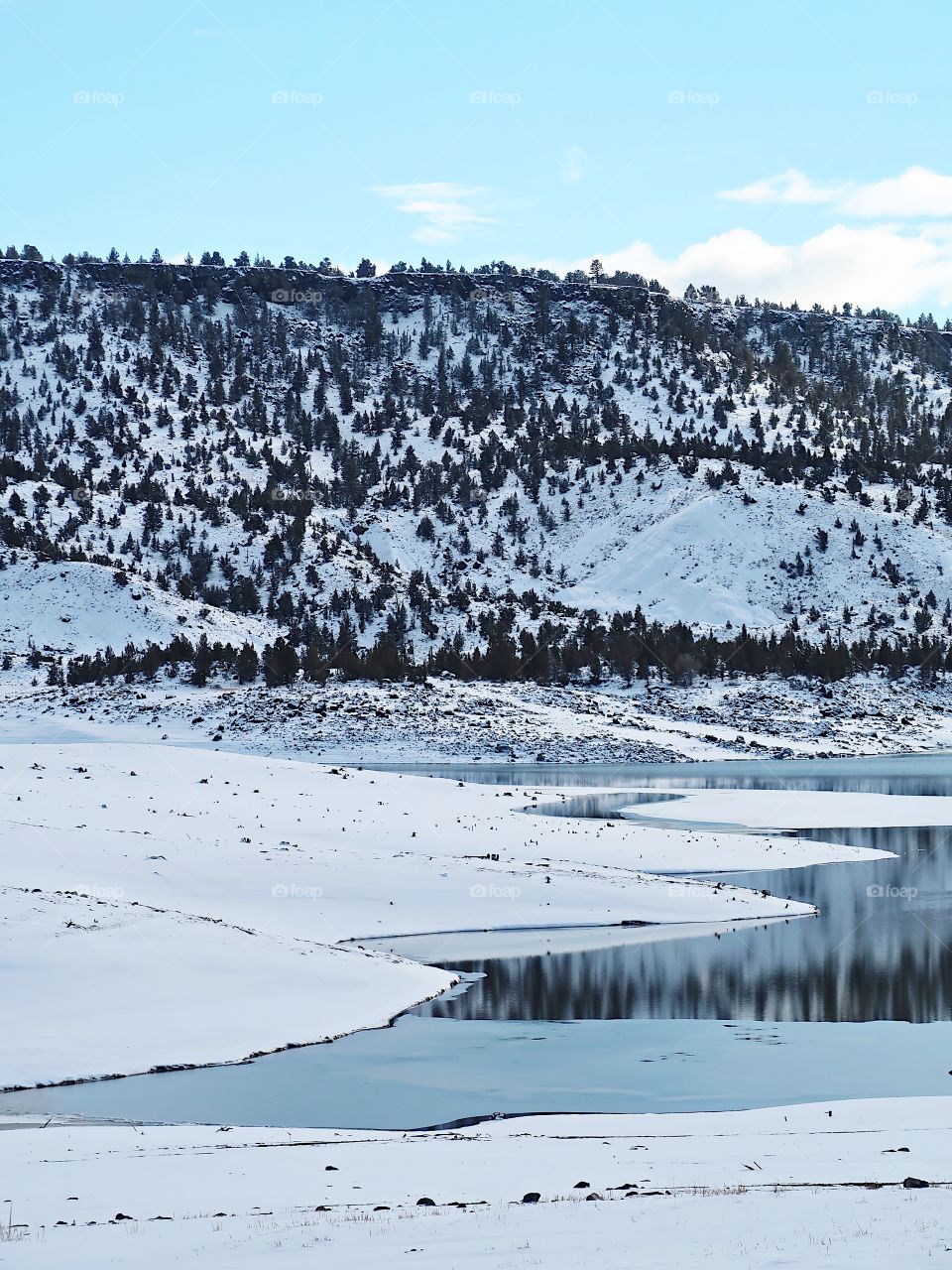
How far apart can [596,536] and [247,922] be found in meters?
125

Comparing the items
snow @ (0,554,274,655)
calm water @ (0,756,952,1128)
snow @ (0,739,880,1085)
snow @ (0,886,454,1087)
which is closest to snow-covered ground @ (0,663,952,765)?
snow @ (0,554,274,655)

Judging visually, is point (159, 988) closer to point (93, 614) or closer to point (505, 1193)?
point (505, 1193)

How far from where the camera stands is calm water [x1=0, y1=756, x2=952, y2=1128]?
16.6 metres

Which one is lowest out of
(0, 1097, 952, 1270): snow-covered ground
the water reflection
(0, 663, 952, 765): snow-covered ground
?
(0, 663, 952, 765): snow-covered ground

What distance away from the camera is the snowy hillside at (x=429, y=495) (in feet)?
385

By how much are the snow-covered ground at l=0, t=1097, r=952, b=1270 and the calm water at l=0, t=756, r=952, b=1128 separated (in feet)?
3.95

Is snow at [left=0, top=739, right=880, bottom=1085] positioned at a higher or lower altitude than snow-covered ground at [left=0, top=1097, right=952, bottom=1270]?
lower

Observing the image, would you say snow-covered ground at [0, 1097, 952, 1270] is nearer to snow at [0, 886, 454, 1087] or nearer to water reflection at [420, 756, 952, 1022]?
snow at [0, 886, 454, 1087]

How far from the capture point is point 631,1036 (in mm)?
19969

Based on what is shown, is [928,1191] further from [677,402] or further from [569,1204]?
[677,402]

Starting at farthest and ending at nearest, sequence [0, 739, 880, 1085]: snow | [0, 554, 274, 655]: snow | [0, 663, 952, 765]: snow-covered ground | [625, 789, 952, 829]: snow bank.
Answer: [0, 554, 274, 655]: snow → [0, 663, 952, 765]: snow-covered ground → [625, 789, 952, 829]: snow bank → [0, 739, 880, 1085]: snow

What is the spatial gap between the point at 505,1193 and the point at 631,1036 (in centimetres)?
820

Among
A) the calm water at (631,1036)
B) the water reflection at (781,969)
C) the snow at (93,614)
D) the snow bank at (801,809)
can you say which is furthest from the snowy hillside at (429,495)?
the calm water at (631,1036)

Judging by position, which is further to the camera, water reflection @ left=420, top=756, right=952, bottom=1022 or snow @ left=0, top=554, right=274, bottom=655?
snow @ left=0, top=554, right=274, bottom=655
